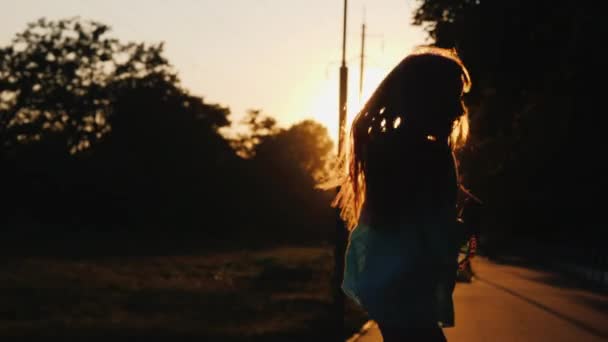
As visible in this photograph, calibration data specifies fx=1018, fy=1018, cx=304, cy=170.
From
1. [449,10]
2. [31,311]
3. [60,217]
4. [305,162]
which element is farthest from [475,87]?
[305,162]

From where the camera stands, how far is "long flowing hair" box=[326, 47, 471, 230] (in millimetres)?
2641

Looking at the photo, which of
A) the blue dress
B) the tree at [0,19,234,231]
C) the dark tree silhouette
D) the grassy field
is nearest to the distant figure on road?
the blue dress

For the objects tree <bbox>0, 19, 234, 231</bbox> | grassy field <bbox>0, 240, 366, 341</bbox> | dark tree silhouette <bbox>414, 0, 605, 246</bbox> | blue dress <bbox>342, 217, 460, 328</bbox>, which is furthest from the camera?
tree <bbox>0, 19, 234, 231</bbox>

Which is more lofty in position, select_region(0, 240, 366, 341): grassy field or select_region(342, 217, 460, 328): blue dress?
select_region(342, 217, 460, 328): blue dress

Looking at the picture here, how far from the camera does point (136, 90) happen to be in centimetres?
8100

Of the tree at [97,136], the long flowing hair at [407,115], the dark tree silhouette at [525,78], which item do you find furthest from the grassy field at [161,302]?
the tree at [97,136]

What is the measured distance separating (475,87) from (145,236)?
39651 mm

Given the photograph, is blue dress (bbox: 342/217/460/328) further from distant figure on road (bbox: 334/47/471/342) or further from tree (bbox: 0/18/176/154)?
tree (bbox: 0/18/176/154)

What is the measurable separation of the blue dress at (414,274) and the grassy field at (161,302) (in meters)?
10.5

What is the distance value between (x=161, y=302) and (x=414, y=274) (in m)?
17.8

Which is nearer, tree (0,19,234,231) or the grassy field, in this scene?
the grassy field

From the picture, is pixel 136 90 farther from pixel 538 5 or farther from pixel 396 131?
pixel 396 131

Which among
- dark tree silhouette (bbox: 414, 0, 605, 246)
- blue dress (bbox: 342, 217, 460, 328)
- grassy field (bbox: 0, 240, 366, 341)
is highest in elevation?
dark tree silhouette (bbox: 414, 0, 605, 246)

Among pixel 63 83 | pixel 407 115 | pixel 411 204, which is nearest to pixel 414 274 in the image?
pixel 411 204
